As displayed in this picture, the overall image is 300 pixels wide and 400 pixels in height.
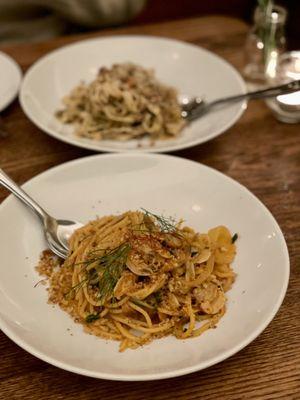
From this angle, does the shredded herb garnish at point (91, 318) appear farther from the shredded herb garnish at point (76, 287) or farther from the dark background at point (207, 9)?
the dark background at point (207, 9)

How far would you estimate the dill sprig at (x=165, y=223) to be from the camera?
1271 mm

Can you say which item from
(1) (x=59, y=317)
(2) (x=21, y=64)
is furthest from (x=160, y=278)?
(2) (x=21, y=64)

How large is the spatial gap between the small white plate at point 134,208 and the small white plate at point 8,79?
1.87ft

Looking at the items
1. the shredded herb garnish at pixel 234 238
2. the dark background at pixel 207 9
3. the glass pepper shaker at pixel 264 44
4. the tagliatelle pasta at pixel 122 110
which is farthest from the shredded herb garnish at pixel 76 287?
the dark background at pixel 207 9

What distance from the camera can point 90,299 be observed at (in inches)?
45.3

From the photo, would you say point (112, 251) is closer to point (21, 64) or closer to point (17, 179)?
point (17, 179)

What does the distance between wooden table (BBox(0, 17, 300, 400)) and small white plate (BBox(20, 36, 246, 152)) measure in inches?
3.0

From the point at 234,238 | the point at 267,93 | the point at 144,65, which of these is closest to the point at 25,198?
the point at 234,238

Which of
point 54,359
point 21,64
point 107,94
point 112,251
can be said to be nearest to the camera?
point 54,359

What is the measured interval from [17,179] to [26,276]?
1.55 ft

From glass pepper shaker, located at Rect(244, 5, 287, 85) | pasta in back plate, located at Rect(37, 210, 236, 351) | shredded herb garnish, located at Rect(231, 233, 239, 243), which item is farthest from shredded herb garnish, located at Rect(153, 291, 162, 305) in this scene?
glass pepper shaker, located at Rect(244, 5, 287, 85)

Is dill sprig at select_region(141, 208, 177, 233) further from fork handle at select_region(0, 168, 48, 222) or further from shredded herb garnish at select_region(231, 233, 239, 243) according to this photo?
fork handle at select_region(0, 168, 48, 222)

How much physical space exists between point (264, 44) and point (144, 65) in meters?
0.51

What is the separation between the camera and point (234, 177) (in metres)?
1.62
